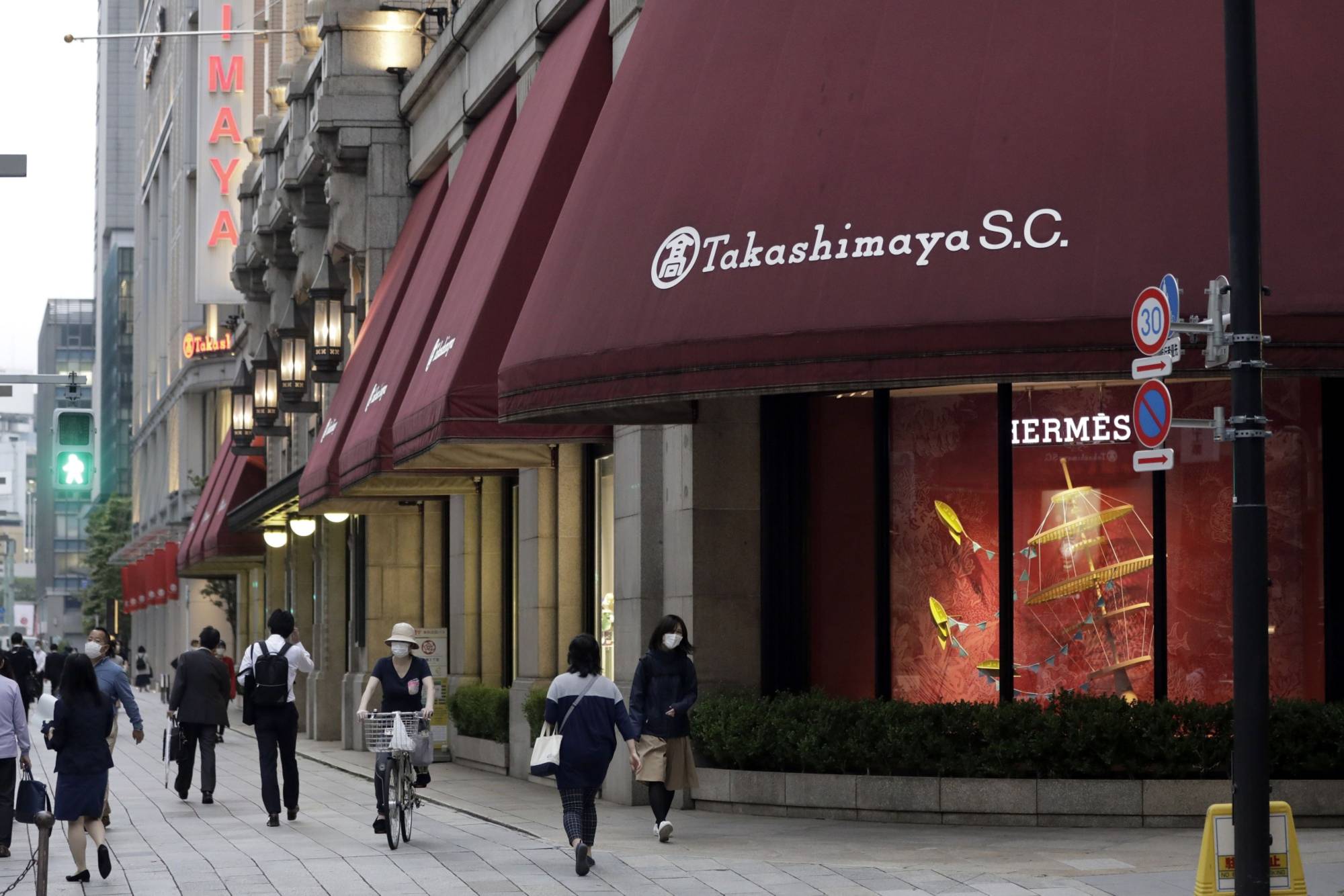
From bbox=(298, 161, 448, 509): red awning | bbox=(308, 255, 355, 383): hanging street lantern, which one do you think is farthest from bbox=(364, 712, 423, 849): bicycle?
bbox=(308, 255, 355, 383): hanging street lantern

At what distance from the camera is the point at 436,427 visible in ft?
65.4

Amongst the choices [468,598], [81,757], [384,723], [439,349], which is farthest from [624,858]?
[468,598]

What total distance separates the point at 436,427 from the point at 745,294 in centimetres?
562

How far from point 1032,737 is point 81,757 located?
7142mm

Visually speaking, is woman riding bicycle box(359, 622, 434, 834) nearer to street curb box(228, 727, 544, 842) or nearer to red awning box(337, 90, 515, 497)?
street curb box(228, 727, 544, 842)

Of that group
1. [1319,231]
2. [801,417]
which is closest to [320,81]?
[801,417]

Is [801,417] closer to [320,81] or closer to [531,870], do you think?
[531,870]

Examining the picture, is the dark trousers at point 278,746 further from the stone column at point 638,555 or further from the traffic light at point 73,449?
the traffic light at point 73,449

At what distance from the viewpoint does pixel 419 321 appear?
2458 cm

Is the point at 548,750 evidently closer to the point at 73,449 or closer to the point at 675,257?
the point at 675,257

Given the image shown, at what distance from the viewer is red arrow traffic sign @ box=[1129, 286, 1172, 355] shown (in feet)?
37.7

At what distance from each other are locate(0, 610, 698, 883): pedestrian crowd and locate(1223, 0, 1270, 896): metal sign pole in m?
5.00

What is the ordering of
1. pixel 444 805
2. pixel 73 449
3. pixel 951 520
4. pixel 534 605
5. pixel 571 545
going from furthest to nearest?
pixel 73 449
pixel 534 605
pixel 571 545
pixel 444 805
pixel 951 520


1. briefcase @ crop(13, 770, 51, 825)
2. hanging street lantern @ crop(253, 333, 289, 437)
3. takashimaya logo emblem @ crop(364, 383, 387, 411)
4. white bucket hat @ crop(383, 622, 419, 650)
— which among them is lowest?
briefcase @ crop(13, 770, 51, 825)
